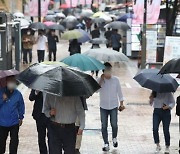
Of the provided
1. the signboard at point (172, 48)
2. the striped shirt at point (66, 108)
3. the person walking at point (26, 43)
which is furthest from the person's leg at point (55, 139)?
the person walking at point (26, 43)

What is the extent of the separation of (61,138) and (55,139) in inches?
3.4

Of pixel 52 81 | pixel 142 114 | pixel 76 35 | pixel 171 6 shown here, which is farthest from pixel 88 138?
pixel 171 6

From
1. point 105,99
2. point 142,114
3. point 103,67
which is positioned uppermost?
point 103,67

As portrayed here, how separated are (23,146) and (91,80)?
3601 mm

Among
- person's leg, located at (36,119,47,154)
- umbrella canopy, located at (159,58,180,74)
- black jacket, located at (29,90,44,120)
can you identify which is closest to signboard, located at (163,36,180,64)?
umbrella canopy, located at (159,58,180,74)

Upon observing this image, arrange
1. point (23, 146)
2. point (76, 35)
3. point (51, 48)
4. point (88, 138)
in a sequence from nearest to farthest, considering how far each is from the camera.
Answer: point (23, 146)
point (88, 138)
point (76, 35)
point (51, 48)

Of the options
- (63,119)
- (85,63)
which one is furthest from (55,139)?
(85,63)

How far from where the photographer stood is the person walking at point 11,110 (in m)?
8.55

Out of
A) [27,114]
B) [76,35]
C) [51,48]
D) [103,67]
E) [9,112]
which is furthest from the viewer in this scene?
[51,48]

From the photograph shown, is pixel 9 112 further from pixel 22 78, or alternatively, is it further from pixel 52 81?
pixel 52 81

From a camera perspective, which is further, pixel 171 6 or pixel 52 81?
pixel 171 6

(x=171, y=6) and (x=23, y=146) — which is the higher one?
(x=171, y=6)

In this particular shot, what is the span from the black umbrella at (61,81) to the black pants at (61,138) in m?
0.65

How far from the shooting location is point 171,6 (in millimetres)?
26797
